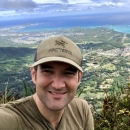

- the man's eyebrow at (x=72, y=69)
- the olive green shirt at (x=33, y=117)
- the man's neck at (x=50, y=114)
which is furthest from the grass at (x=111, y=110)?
the man's eyebrow at (x=72, y=69)

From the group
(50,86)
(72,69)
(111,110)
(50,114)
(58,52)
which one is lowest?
(111,110)

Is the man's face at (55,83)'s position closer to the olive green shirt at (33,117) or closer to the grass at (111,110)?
the olive green shirt at (33,117)

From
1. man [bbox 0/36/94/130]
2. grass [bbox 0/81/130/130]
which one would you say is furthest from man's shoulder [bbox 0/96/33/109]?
grass [bbox 0/81/130/130]

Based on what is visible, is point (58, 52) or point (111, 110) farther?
point (111, 110)

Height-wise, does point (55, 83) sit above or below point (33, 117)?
above

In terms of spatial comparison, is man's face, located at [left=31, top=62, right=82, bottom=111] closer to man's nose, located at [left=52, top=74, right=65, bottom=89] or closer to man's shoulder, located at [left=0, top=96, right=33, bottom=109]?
man's nose, located at [left=52, top=74, right=65, bottom=89]

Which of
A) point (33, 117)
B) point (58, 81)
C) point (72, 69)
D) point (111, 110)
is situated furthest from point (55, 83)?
point (111, 110)

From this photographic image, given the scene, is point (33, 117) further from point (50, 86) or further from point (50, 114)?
point (50, 86)

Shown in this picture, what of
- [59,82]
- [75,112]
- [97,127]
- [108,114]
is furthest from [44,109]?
[108,114]
